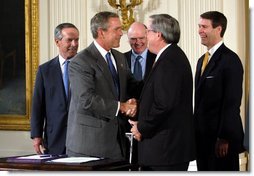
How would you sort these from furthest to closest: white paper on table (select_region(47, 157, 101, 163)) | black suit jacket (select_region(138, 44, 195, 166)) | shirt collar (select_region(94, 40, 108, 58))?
shirt collar (select_region(94, 40, 108, 58)) → black suit jacket (select_region(138, 44, 195, 166)) → white paper on table (select_region(47, 157, 101, 163))

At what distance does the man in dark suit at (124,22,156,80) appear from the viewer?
14.7 feet

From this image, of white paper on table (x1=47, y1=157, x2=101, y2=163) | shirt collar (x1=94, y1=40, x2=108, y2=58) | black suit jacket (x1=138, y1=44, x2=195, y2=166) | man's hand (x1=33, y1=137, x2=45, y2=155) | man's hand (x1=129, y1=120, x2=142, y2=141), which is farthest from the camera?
man's hand (x1=33, y1=137, x2=45, y2=155)

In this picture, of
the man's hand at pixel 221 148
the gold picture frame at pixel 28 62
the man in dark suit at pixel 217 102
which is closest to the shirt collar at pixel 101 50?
the gold picture frame at pixel 28 62

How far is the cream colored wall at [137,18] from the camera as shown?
432cm

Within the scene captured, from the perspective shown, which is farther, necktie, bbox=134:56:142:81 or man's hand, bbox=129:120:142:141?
necktie, bbox=134:56:142:81

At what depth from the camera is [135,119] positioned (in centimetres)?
443

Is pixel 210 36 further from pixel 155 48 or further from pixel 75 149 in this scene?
pixel 75 149

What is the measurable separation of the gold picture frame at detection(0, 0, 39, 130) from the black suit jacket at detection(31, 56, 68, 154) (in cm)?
4

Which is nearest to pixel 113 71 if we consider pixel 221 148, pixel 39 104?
pixel 39 104

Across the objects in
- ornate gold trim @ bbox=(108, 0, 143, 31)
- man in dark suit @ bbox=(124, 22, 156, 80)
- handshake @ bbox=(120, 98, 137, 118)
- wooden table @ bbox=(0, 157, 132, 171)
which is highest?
ornate gold trim @ bbox=(108, 0, 143, 31)

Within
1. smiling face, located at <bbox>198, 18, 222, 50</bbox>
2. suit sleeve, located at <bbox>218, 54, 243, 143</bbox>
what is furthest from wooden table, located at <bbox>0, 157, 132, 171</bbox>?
smiling face, located at <bbox>198, 18, 222, 50</bbox>

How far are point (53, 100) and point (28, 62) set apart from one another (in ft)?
1.05

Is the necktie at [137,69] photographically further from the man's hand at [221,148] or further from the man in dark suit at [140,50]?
the man's hand at [221,148]

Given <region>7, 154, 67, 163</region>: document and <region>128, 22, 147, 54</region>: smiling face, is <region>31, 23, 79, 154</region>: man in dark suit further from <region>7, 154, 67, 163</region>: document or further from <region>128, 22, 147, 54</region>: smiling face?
<region>128, 22, 147, 54</region>: smiling face
